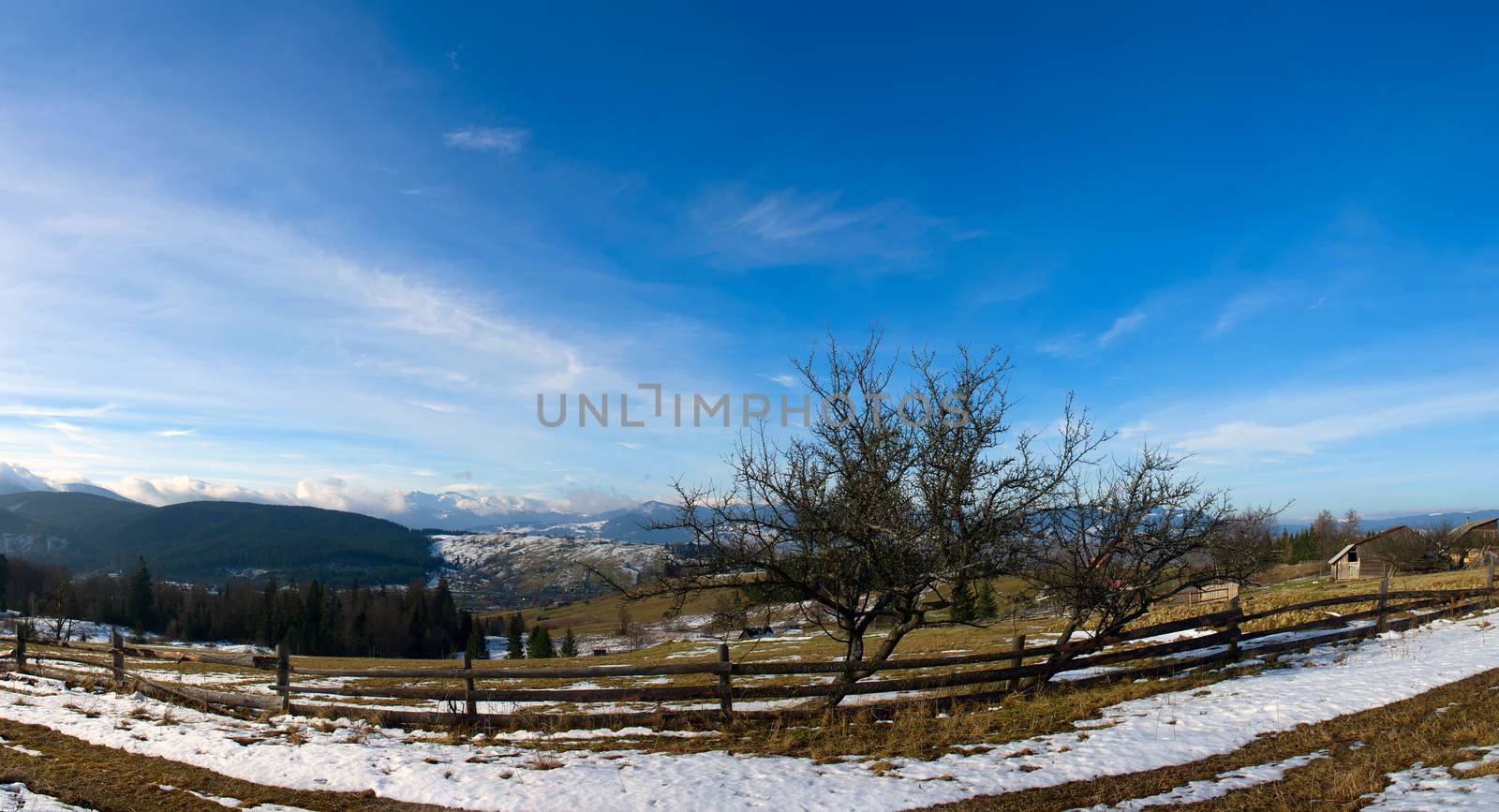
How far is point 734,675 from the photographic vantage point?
13.8 meters

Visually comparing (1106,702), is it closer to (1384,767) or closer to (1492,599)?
(1384,767)

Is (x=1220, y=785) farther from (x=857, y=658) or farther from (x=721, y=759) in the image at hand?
(x=857, y=658)

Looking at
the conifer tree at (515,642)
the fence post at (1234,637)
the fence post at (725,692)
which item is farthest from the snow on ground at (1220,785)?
the conifer tree at (515,642)

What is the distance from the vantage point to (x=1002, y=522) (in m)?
13.4

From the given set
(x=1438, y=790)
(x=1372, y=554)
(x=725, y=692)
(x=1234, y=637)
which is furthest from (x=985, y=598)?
(x=1372, y=554)

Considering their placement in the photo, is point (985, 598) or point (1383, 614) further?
point (1383, 614)

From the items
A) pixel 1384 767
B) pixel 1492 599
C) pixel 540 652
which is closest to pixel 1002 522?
pixel 1384 767

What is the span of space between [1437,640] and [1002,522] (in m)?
12.2

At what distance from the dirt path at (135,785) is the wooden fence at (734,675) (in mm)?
1862

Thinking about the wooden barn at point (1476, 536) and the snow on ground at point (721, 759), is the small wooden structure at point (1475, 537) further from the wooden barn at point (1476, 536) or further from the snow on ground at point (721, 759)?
the snow on ground at point (721, 759)

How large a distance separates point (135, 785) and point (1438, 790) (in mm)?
14467

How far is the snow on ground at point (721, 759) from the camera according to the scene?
27.1 feet

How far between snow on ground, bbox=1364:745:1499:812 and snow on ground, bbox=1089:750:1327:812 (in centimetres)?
99

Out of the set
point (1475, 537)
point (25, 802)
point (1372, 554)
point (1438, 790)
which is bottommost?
point (1372, 554)
